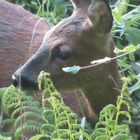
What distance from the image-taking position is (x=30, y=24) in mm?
6336

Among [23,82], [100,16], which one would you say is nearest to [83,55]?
[100,16]

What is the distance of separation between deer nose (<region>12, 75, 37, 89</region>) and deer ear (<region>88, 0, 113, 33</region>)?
0.69 metres

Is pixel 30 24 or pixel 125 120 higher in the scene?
pixel 30 24

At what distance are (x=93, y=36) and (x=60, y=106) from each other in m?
1.27

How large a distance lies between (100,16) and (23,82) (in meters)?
0.79

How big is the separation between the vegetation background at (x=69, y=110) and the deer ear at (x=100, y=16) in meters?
0.25

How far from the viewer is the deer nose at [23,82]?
16.8ft

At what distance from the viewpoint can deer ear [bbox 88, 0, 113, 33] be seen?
5223mm

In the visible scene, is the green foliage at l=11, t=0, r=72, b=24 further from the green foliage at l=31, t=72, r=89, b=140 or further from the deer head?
the green foliage at l=31, t=72, r=89, b=140

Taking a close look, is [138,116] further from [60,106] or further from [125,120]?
[60,106]

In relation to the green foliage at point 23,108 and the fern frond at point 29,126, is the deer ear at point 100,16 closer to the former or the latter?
the green foliage at point 23,108

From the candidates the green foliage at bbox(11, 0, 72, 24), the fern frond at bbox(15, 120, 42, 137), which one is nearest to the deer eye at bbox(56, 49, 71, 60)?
the fern frond at bbox(15, 120, 42, 137)

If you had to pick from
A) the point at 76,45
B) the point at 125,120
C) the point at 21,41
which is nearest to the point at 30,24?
the point at 21,41

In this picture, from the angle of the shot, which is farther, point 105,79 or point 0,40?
point 0,40
